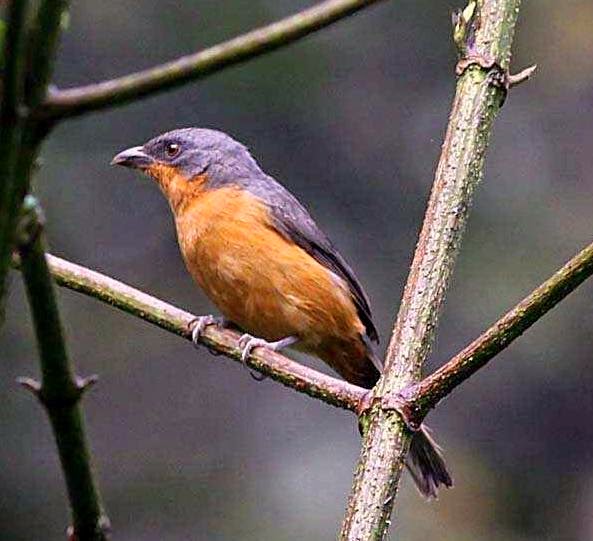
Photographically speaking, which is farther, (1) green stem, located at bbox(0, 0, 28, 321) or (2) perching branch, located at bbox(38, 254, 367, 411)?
(2) perching branch, located at bbox(38, 254, 367, 411)

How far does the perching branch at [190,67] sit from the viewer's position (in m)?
0.96

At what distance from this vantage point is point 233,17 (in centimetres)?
878

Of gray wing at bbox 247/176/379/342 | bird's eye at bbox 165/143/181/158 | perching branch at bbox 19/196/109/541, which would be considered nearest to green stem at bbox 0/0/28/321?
perching branch at bbox 19/196/109/541

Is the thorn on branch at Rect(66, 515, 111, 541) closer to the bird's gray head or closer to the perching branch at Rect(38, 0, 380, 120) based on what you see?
the perching branch at Rect(38, 0, 380, 120)

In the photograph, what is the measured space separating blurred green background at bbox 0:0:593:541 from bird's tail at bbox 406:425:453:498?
11.2ft

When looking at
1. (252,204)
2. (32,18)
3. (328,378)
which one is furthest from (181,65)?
(252,204)

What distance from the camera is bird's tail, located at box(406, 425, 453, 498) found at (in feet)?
12.7

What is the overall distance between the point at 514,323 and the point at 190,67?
0.92 meters

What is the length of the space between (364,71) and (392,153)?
0.76 meters

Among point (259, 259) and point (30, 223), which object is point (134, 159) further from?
point (30, 223)

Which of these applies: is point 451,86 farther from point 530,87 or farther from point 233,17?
point 233,17

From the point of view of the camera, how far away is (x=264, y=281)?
4676 millimetres

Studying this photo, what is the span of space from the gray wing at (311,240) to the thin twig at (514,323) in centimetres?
300

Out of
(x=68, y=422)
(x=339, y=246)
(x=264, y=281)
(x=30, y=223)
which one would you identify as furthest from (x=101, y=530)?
(x=339, y=246)
